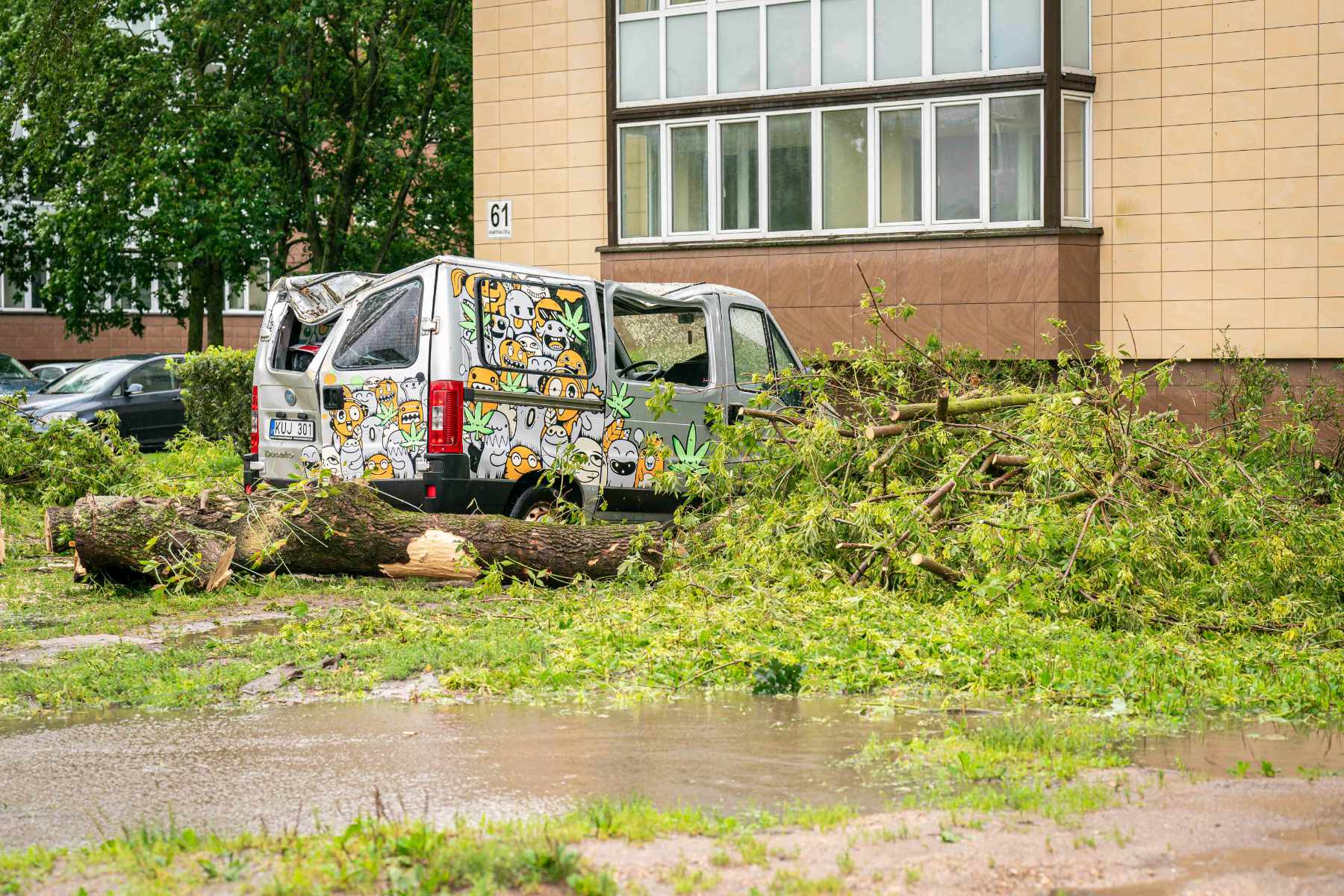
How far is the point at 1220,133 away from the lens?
18.4 m

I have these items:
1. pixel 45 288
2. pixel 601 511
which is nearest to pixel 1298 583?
pixel 601 511

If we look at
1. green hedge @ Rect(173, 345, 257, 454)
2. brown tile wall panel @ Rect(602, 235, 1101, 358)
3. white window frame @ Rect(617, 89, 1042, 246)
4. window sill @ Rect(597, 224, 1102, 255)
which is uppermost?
white window frame @ Rect(617, 89, 1042, 246)

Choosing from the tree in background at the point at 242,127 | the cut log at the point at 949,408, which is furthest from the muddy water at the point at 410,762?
the tree in background at the point at 242,127

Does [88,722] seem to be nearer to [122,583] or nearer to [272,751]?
[272,751]

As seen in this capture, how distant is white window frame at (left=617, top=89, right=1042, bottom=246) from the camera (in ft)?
61.4

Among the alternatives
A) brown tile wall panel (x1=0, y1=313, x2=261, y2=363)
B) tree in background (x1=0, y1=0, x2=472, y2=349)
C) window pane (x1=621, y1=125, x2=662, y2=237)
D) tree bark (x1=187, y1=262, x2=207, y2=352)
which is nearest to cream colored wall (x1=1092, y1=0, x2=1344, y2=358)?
window pane (x1=621, y1=125, x2=662, y2=237)

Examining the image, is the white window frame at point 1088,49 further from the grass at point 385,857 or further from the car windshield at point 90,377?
the grass at point 385,857

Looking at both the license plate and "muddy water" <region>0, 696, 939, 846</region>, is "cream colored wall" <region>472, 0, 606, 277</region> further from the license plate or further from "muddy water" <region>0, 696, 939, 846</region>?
"muddy water" <region>0, 696, 939, 846</region>

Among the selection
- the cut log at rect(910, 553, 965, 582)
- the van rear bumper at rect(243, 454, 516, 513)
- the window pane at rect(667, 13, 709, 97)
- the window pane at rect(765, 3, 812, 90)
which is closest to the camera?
the cut log at rect(910, 553, 965, 582)

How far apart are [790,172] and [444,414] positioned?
10.6 metres

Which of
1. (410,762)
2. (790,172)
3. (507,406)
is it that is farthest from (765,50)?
(410,762)

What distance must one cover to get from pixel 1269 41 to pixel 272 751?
16571 millimetres

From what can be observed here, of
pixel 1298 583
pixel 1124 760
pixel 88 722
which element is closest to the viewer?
pixel 1124 760

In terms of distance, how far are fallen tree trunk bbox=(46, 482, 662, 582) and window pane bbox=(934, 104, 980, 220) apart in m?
10.4
